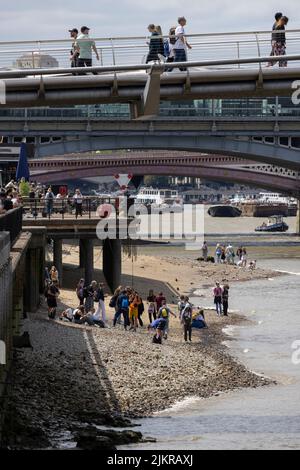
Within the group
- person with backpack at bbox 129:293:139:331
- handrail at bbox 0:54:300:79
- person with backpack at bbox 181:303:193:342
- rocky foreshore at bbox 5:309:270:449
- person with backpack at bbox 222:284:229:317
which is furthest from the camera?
person with backpack at bbox 222:284:229:317

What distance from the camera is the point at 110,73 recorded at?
40.8m

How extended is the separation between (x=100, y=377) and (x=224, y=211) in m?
148

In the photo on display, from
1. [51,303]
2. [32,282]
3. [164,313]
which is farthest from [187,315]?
[32,282]

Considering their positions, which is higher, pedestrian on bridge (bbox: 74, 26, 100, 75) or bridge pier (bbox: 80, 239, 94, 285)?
pedestrian on bridge (bbox: 74, 26, 100, 75)

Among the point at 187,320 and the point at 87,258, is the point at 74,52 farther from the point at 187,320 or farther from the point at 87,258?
the point at 87,258

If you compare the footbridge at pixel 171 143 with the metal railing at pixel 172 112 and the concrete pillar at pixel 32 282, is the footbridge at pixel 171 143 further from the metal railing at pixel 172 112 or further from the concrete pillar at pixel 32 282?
the concrete pillar at pixel 32 282

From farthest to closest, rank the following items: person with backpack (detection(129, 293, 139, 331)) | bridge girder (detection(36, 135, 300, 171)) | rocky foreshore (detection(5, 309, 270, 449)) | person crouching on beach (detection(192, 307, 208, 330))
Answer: bridge girder (detection(36, 135, 300, 171)) < person crouching on beach (detection(192, 307, 208, 330)) < person with backpack (detection(129, 293, 139, 331)) < rocky foreshore (detection(5, 309, 270, 449))

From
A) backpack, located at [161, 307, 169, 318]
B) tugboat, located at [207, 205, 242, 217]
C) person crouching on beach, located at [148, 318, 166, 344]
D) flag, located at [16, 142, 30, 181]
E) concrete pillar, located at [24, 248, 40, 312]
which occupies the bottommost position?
tugboat, located at [207, 205, 242, 217]

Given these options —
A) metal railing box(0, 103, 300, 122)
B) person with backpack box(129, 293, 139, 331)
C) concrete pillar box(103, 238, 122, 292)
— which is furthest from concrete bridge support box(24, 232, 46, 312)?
A: metal railing box(0, 103, 300, 122)

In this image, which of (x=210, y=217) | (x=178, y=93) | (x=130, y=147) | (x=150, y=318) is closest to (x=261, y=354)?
(x=150, y=318)

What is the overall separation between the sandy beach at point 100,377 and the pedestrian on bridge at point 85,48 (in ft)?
24.3

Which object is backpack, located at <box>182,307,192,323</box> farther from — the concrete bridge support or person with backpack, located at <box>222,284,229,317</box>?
person with backpack, located at <box>222,284,229,317</box>

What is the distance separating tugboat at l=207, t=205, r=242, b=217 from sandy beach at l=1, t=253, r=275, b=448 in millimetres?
130404

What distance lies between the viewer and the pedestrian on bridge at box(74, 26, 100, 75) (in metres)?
39.6
